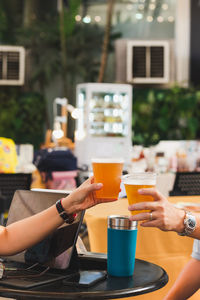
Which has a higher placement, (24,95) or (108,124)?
(24,95)

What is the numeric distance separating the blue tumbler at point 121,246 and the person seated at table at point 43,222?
0.10m

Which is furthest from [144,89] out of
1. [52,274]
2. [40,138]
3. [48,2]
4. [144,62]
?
[52,274]

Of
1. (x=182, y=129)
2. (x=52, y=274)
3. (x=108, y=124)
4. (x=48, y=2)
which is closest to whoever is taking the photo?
(x=52, y=274)

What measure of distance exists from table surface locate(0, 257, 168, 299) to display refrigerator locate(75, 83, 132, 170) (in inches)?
270

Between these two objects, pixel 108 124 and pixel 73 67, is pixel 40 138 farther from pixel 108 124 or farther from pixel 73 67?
pixel 108 124

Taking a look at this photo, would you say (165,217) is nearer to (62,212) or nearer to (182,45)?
(62,212)

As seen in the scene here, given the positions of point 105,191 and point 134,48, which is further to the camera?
point 134,48

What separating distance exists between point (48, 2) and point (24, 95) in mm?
2826

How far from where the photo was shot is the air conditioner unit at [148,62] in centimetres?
1125

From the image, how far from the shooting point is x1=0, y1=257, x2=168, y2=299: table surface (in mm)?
1242

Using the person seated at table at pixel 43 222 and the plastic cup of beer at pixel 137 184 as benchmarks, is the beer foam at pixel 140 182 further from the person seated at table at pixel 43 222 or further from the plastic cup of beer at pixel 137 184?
the person seated at table at pixel 43 222

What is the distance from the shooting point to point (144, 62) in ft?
37.3

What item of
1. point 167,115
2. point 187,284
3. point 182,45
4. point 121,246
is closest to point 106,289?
point 121,246

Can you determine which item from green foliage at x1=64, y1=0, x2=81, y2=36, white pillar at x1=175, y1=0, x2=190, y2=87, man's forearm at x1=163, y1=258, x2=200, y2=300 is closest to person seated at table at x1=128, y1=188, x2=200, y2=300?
man's forearm at x1=163, y1=258, x2=200, y2=300
